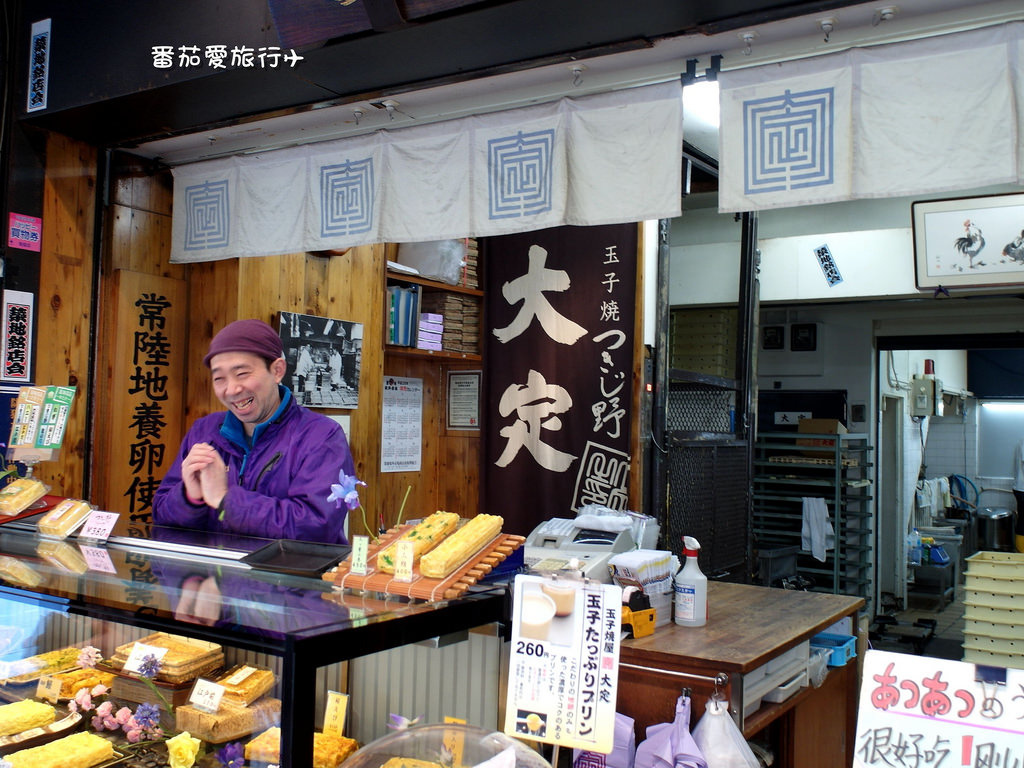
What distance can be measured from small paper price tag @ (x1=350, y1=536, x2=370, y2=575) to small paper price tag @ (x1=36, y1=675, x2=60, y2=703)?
987mm

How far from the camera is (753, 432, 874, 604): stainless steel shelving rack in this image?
27.1 ft

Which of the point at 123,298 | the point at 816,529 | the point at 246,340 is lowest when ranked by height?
the point at 816,529

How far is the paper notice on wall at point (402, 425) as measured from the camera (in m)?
5.76

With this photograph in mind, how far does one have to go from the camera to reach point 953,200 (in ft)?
18.7

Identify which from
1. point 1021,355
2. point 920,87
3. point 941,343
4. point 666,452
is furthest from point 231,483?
point 1021,355

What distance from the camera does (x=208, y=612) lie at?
1680 millimetres

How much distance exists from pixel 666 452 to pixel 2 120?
3919 mm

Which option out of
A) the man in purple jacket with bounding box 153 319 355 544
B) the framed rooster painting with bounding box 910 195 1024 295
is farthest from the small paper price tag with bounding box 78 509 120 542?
the framed rooster painting with bounding box 910 195 1024 295

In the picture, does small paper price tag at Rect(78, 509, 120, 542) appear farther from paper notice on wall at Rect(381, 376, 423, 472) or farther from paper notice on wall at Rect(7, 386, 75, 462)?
paper notice on wall at Rect(381, 376, 423, 472)

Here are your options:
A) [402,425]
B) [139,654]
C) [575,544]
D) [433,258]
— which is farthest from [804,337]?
[139,654]

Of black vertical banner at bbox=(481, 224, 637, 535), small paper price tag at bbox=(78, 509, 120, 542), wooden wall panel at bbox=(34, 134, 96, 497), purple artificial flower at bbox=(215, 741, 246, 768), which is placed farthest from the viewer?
black vertical banner at bbox=(481, 224, 637, 535)

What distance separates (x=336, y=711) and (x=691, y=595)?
1.31 meters

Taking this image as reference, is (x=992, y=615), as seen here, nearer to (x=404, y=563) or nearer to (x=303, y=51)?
(x=404, y=563)

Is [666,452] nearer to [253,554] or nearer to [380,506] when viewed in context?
[380,506]
